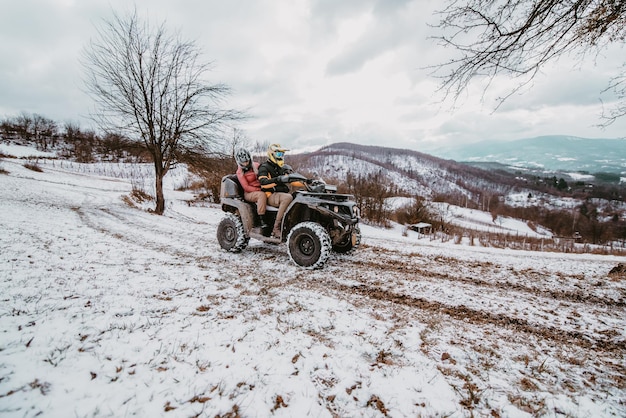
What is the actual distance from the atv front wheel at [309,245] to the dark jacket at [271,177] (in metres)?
1.09

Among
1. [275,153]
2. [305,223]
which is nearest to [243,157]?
[275,153]

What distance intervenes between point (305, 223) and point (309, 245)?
450mm

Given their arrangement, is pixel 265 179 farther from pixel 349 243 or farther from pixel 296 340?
pixel 296 340

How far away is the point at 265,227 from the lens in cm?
615

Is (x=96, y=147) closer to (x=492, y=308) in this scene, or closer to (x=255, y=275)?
(x=255, y=275)

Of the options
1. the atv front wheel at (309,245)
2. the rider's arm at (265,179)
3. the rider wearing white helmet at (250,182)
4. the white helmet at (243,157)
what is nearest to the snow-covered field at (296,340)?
the atv front wheel at (309,245)

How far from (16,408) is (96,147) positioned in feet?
52.8

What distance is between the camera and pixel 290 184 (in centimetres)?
578

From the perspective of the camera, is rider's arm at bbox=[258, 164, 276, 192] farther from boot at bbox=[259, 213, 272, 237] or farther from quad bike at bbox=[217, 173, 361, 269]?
boot at bbox=[259, 213, 272, 237]

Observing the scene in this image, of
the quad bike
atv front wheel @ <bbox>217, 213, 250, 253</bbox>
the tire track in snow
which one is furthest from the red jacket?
the tire track in snow

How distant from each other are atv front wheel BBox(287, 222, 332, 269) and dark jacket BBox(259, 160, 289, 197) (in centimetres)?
109

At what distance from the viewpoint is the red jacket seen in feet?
20.2

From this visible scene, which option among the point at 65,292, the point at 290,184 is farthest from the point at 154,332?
the point at 290,184

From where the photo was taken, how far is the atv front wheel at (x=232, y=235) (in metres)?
6.17
